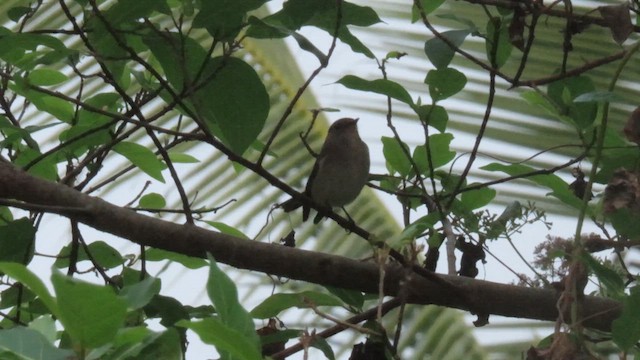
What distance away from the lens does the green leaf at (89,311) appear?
2.88ft

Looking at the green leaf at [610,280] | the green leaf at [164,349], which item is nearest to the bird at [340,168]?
the green leaf at [610,280]

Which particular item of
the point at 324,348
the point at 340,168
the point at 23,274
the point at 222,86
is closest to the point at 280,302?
the point at 324,348

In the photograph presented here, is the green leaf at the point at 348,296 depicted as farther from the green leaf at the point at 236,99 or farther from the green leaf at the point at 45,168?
the green leaf at the point at 45,168

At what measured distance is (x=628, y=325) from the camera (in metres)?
1.21

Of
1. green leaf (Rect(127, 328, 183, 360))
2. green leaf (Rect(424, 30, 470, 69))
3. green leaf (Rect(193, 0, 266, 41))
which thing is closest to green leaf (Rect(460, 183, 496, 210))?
green leaf (Rect(424, 30, 470, 69))

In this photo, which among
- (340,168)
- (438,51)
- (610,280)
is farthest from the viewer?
(340,168)

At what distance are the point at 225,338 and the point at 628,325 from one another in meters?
0.51

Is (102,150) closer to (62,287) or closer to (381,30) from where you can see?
(381,30)

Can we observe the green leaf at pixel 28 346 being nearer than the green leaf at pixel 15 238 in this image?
Yes

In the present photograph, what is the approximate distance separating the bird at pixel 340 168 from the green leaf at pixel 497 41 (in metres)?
1.28

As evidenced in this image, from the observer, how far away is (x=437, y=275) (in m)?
1.65

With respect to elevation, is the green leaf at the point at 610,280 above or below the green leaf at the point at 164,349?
above

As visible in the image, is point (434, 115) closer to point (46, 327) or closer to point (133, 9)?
point (133, 9)

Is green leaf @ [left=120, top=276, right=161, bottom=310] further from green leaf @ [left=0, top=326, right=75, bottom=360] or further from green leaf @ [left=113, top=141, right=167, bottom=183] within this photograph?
green leaf @ [left=113, top=141, right=167, bottom=183]
